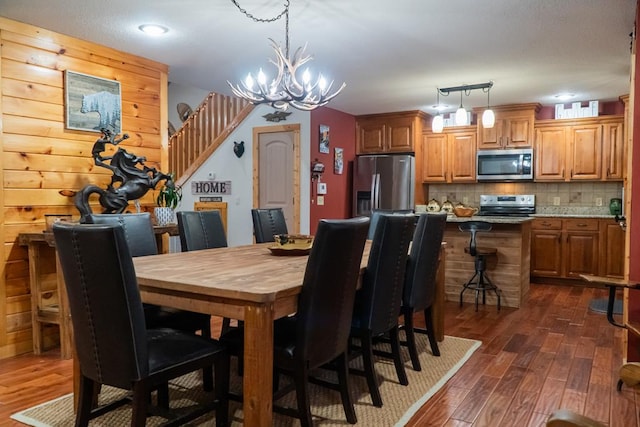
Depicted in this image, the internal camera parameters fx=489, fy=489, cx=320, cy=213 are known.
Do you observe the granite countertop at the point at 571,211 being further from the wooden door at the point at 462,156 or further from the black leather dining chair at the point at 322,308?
the black leather dining chair at the point at 322,308

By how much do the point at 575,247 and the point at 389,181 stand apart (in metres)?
2.51

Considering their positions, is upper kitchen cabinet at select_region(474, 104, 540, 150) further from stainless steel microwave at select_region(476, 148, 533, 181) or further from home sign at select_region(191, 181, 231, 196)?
home sign at select_region(191, 181, 231, 196)

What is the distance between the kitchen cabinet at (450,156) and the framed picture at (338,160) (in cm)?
126

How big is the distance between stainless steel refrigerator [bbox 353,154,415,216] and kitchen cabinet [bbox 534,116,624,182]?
1680 mm

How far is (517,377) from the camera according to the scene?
3016mm

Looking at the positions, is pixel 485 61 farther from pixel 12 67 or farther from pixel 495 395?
pixel 12 67

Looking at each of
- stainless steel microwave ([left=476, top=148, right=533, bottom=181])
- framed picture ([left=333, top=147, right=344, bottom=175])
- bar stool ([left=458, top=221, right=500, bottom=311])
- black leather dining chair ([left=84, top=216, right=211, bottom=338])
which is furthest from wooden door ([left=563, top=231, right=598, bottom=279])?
black leather dining chair ([left=84, top=216, right=211, bottom=338])

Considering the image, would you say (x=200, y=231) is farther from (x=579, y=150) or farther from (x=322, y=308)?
(x=579, y=150)

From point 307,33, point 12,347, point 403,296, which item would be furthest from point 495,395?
point 12,347

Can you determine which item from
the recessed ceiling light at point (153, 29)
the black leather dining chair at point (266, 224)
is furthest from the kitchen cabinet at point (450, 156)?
the recessed ceiling light at point (153, 29)

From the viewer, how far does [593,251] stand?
6047mm

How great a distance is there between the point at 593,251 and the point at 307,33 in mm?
4585

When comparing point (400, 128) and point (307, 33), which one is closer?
point (307, 33)

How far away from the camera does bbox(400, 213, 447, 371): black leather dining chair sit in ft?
9.87
